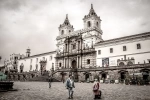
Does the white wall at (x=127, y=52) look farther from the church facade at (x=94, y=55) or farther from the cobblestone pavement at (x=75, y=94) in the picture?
the cobblestone pavement at (x=75, y=94)

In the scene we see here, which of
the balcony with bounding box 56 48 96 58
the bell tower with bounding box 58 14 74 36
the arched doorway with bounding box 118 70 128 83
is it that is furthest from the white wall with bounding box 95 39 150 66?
the bell tower with bounding box 58 14 74 36

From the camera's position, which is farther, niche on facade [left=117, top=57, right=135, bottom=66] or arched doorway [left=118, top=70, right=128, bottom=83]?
niche on facade [left=117, top=57, right=135, bottom=66]

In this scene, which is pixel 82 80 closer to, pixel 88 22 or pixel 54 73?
pixel 54 73

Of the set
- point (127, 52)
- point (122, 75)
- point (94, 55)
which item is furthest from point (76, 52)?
point (122, 75)

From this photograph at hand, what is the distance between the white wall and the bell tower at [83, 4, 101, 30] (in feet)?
28.1

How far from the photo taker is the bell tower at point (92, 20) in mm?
42625

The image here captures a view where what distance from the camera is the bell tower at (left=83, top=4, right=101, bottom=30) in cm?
4262

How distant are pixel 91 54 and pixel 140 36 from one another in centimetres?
1380

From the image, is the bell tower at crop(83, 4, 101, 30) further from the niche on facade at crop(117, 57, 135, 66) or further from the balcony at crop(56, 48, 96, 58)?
the niche on facade at crop(117, 57, 135, 66)

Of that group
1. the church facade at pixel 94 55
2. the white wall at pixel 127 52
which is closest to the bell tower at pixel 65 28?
the church facade at pixel 94 55

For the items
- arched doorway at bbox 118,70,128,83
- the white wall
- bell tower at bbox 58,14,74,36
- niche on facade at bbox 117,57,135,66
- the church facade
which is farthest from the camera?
bell tower at bbox 58,14,74,36

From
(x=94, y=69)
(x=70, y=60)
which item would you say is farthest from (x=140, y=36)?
(x=70, y=60)

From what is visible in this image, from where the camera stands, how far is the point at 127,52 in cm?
3253

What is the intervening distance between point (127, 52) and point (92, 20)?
15590 millimetres
